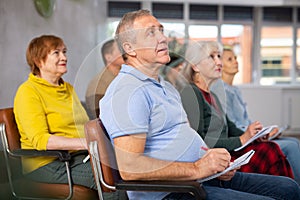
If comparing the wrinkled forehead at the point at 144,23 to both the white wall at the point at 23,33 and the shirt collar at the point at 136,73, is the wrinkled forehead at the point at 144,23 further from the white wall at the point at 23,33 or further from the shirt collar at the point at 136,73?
the white wall at the point at 23,33

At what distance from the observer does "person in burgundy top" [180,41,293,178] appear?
2205 millimetres

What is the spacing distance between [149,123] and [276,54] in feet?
22.9

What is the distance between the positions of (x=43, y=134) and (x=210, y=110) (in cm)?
90

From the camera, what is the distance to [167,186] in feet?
4.69

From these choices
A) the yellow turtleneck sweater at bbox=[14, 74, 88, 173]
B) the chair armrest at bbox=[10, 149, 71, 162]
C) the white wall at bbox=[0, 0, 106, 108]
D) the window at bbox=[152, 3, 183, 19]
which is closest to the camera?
the chair armrest at bbox=[10, 149, 71, 162]

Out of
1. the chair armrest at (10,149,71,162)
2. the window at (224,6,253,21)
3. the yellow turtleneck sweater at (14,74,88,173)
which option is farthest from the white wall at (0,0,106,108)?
the window at (224,6,253,21)

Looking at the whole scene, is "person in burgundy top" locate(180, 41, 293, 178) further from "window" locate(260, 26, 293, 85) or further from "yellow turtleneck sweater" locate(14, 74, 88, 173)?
"window" locate(260, 26, 293, 85)

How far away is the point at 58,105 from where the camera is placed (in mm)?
2480

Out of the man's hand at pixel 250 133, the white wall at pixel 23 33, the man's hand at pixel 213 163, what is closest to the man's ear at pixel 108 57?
the white wall at pixel 23 33

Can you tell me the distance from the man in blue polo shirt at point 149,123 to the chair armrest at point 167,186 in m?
0.04

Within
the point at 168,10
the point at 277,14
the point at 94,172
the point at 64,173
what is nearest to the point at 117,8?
the point at 168,10

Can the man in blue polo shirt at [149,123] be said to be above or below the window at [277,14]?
below

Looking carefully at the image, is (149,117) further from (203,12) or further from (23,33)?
(203,12)

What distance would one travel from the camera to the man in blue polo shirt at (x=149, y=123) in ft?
4.79
